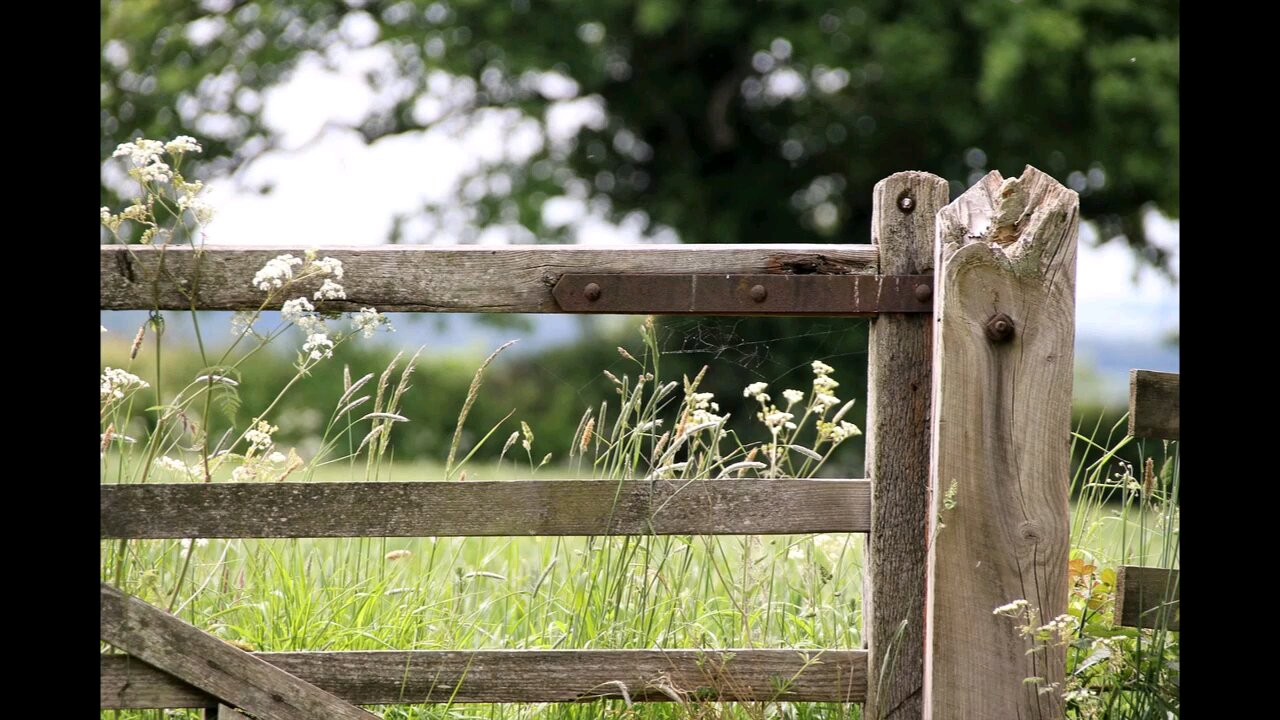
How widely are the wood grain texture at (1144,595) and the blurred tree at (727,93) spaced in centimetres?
977

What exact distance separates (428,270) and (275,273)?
0.98 ft

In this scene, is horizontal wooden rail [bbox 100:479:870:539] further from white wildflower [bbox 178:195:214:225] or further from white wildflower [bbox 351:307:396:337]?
white wildflower [bbox 178:195:214:225]

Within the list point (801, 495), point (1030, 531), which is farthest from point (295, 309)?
point (1030, 531)

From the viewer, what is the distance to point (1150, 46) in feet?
37.8

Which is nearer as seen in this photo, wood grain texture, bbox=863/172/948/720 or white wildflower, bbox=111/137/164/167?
white wildflower, bbox=111/137/164/167

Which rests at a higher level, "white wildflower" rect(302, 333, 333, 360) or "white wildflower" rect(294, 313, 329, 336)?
"white wildflower" rect(294, 313, 329, 336)

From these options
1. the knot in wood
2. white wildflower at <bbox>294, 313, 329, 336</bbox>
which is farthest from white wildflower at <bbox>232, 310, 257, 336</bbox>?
the knot in wood

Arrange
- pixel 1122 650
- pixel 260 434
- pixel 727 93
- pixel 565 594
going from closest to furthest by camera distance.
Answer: pixel 1122 650 → pixel 260 434 → pixel 565 594 → pixel 727 93

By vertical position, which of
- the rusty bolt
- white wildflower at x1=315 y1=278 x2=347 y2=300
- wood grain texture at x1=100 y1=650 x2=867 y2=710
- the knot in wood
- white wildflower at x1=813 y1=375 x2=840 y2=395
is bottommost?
wood grain texture at x1=100 y1=650 x2=867 y2=710

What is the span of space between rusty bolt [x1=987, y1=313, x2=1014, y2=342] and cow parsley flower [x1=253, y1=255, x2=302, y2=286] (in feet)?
4.52

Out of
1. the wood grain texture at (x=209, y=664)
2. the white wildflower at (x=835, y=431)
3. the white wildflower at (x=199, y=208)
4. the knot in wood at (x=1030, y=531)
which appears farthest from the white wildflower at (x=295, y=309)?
the knot in wood at (x=1030, y=531)

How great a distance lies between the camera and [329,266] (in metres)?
2.21

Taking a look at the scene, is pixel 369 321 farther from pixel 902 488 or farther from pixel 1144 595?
pixel 1144 595

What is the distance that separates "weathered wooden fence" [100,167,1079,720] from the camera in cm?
219
